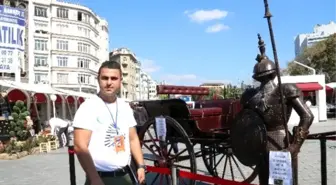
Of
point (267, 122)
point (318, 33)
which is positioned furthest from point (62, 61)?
point (318, 33)

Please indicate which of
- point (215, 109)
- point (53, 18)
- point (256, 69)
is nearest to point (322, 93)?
point (215, 109)

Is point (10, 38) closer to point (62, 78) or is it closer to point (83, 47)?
point (62, 78)

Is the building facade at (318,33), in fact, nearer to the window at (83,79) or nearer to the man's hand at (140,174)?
the window at (83,79)

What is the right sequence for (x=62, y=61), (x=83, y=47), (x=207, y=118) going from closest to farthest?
(x=207, y=118) → (x=62, y=61) → (x=83, y=47)

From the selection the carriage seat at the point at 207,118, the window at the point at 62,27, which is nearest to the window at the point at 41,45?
the window at the point at 62,27

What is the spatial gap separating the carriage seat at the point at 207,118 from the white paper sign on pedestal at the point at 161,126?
1.60 feet

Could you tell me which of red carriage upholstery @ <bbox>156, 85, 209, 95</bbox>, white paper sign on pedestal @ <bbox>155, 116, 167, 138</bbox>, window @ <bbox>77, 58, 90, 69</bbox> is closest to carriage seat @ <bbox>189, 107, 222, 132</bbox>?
white paper sign on pedestal @ <bbox>155, 116, 167, 138</bbox>

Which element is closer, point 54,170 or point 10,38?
point 54,170

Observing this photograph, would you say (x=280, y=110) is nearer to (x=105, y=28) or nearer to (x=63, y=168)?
(x=63, y=168)

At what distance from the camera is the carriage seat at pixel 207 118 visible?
6.44 m

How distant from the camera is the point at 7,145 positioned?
550 inches

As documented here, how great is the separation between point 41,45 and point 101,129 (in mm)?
64755

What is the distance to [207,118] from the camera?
6539 mm

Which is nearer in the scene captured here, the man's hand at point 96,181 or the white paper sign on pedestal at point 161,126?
the man's hand at point 96,181
